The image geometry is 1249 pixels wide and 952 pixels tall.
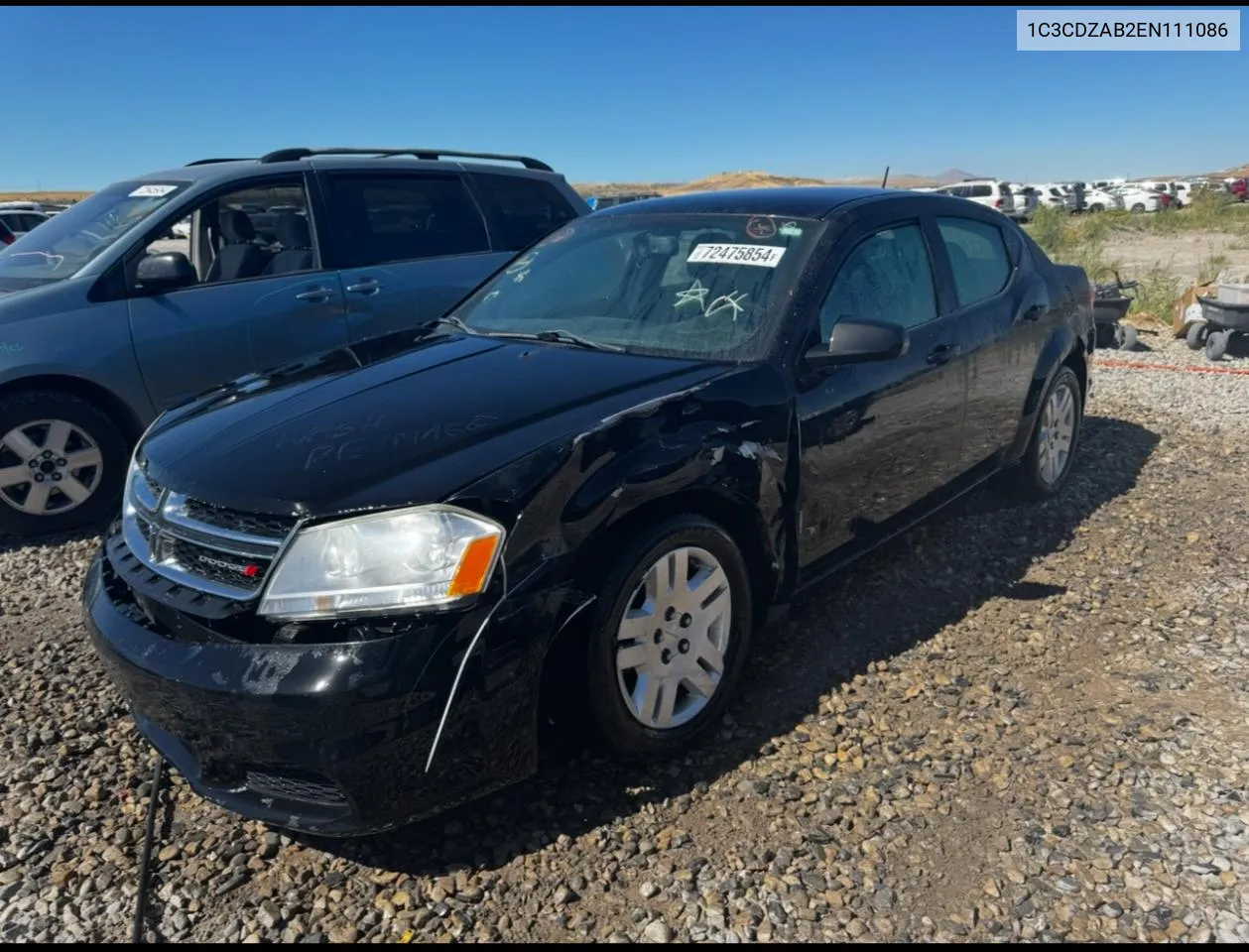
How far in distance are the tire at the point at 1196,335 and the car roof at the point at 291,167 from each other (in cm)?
779

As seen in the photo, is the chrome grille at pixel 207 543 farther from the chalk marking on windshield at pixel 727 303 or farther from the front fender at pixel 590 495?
the chalk marking on windshield at pixel 727 303

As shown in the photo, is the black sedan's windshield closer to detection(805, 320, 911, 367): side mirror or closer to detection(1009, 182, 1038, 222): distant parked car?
detection(805, 320, 911, 367): side mirror

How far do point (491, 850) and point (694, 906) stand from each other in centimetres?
58

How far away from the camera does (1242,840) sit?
252cm

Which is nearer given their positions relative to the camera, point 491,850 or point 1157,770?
point 491,850

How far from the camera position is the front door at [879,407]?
328 centimetres

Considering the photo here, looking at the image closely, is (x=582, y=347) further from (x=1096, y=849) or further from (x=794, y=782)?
(x=1096, y=849)

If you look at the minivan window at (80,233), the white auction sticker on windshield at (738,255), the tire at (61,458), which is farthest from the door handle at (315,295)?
the white auction sticker on windshield at (738,255)

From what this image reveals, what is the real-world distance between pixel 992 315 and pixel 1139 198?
46.0m

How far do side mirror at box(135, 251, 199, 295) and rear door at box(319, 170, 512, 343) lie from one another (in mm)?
901

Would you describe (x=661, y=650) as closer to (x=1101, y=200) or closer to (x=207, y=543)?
(x=207, y=543)

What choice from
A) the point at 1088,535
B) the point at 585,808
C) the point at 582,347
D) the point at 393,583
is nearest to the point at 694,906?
the point at 585,808

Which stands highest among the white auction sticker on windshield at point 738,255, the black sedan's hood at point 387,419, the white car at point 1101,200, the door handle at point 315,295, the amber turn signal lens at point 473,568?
the white car at point 1101,200

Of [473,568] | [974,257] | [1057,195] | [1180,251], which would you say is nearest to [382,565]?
[473,568]
